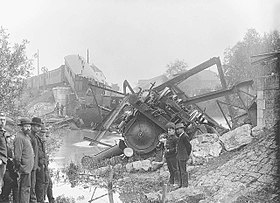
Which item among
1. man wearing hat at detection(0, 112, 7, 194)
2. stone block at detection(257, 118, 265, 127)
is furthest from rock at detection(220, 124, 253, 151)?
man wearing hat at detection(0, 112, 7, 194)

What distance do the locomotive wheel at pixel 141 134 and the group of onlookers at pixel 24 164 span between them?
420cm

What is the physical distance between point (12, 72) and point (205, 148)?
4243 millimetres

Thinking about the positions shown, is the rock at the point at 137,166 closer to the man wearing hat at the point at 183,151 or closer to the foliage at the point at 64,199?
the man wearing hat at the point at 183,151

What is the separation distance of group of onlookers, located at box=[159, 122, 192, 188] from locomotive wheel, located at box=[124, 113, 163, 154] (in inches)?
103

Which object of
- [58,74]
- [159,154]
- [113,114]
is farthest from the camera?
[58,74]

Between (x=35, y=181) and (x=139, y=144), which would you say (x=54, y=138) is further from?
(x=35, y=181)

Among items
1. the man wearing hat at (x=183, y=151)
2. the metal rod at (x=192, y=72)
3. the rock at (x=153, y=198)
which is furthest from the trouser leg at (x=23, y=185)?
the metal rod at (x=192, y=72)

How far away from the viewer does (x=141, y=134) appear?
8.98 m

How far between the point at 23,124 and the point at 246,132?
3.88 metres

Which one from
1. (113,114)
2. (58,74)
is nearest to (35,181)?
(113,114)

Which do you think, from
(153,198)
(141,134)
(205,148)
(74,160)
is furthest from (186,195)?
(74,160)

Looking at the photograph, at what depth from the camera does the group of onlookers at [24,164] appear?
4254mm

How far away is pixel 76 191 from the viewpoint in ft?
21.0

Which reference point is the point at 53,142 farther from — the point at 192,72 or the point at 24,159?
the point at 192,72
